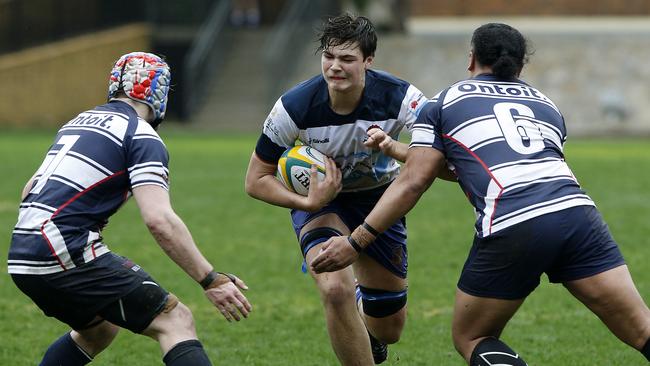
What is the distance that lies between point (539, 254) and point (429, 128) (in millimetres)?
842

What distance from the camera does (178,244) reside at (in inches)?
197

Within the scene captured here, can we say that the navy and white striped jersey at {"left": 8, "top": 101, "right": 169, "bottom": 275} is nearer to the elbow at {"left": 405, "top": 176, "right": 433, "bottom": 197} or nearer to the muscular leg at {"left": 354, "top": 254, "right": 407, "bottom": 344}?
the elbow at {"left": 405, "top": 176, "right": 433, "bottom": 197}

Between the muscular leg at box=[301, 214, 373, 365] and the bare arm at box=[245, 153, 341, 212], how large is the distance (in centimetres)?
43

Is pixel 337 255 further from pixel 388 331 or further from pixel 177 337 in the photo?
pixel 388 331

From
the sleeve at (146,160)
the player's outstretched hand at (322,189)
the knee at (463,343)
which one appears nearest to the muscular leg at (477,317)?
the knee at (463,343)

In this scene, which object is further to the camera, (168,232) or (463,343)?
(463,343)

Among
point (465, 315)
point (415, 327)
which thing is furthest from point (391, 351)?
point (465, 315)

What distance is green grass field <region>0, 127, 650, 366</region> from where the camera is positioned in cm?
741

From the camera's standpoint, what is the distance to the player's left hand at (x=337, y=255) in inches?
226

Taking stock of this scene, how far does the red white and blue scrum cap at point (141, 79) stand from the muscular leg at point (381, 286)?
2085 millimetres

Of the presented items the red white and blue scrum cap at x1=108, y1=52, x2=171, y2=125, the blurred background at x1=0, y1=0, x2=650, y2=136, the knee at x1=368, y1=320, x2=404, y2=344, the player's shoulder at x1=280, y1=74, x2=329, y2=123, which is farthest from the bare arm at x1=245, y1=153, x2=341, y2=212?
the blurred background at x1=0, y1=0, x2=650, y2=136

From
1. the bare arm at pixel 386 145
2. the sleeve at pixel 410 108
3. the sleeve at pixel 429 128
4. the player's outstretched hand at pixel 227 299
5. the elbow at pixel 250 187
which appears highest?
the sleeve at pixel 429 128

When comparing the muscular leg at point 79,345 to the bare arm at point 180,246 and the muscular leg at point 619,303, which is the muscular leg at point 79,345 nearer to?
the bare arm at point 180,246

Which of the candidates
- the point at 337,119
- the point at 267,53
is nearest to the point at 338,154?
the point at 337,119
